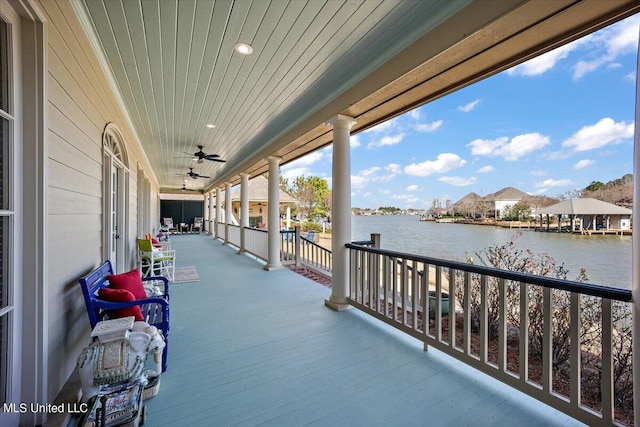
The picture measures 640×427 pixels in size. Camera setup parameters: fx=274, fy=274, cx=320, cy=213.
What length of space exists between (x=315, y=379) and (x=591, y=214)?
2.57 metres

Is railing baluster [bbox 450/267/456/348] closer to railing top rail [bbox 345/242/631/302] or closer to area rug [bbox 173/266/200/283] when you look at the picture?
railing top rail [bbox 345/242/631/302]

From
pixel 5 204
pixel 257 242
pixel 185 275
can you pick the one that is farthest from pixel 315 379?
pixel 257 242

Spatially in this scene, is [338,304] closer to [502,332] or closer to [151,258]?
[502,332]

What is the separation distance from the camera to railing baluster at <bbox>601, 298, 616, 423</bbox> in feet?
4.94

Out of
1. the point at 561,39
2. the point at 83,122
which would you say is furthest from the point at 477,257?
the point at 83,122

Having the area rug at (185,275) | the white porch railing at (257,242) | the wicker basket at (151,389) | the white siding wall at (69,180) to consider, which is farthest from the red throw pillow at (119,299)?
the white porch railing at (257,242)

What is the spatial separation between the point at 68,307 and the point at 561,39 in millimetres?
4104

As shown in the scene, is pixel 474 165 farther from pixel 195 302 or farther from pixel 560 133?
pixel 195 302

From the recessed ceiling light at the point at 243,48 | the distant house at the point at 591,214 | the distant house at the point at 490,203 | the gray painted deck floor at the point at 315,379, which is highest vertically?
the recessed ceiling light at the point at 243,48

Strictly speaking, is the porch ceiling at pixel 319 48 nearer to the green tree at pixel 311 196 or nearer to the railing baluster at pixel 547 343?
the railing baluster at pixel 547 343

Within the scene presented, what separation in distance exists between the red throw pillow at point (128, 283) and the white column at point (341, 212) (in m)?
2.26

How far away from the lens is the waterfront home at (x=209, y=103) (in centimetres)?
157

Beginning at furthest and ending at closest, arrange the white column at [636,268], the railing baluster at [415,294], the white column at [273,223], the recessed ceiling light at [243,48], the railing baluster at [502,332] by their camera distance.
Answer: the white column at [273,223]
the railing baluster at [415,294]
the recessed ceiling light at [243,48]
the railing baluster at [502,332]
the white column at [636,268]

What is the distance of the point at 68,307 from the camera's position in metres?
2.11
